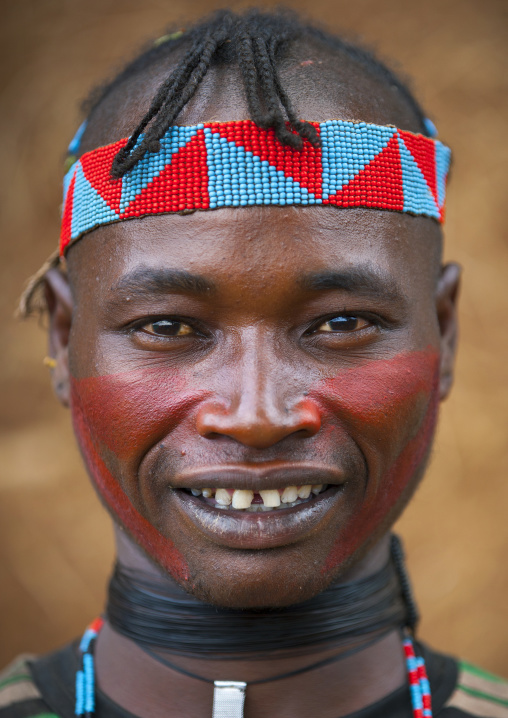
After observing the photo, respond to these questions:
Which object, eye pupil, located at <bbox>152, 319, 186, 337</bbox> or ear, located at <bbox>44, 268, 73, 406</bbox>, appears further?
ear, located at <bbox>44, 268, 73, 406</bbox>

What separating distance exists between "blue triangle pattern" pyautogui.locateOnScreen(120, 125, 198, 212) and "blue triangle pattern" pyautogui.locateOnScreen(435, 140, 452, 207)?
732mm

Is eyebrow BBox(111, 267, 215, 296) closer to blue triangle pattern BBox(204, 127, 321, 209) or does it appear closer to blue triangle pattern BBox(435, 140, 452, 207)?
blue triangle pattern BBox(204, 127, 321, 209)

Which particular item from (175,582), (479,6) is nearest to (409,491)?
(175,582)

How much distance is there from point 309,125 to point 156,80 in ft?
1.68

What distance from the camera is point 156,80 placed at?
2.21m

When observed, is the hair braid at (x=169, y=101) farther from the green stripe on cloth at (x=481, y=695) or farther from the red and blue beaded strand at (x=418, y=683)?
the green stripe on cloth at (x=481, y=695)

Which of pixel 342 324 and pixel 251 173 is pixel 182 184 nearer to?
pixel 251 173

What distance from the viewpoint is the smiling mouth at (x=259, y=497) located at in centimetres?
191

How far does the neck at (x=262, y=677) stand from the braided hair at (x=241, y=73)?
3.57 ft

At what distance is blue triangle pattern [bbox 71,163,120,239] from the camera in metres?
2.10

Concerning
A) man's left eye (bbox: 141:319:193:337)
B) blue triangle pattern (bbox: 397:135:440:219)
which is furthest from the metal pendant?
blue triangle pattern (bbox: 397:135:440:219)

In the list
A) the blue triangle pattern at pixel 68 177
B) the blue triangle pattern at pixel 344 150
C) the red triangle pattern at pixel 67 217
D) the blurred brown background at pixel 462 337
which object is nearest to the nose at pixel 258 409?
the blue triangle pattern at pixel 344 150

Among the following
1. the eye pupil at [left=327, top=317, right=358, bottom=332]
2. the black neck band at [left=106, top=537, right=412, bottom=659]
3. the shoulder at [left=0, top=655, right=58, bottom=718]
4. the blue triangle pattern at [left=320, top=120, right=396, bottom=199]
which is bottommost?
the shoulder at [left=0, top=655, right=58, bottom=718]

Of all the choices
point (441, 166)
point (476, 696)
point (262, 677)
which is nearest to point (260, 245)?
point (441, 166)
